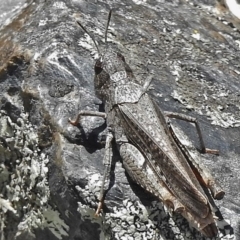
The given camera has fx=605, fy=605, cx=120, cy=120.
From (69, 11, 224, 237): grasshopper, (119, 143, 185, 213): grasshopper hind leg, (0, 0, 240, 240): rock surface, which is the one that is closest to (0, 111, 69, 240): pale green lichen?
(0, 0, 240, 240): rock surface

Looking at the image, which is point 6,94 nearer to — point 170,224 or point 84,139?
point 84,139

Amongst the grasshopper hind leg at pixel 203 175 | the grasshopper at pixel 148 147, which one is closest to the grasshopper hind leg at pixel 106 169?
the grasshopper at pixel 148 147

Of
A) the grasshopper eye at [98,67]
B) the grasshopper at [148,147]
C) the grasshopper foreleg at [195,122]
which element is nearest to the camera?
the grasshopper at [148,147]

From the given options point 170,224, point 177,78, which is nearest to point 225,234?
point 170,224

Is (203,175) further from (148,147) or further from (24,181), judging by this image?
(24,181)

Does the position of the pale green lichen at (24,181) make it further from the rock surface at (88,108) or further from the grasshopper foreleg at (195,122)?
the grasshopper foreleg at (195,122)

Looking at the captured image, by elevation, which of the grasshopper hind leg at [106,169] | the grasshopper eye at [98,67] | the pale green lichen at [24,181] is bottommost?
the pale green lichen at [24,181]

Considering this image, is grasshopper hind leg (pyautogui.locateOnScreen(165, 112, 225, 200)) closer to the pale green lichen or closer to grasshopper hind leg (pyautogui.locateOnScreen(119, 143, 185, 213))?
grasshopper hind leg (pyautogui.locateOnScreen(119, 143, 185, 213))
